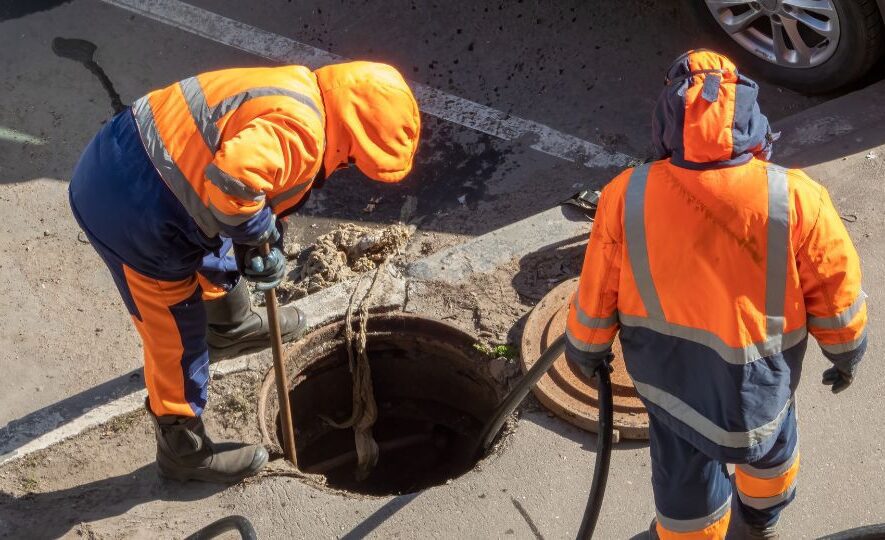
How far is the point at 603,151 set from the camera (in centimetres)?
546

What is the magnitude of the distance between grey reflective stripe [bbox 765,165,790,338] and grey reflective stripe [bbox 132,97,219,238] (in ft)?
5.55

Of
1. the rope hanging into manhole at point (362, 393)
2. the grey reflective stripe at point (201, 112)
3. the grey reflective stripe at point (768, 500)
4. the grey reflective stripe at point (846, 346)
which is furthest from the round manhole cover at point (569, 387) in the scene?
the grey reflective stripe at point (201, 112)

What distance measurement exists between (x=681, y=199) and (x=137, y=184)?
172 centimetres

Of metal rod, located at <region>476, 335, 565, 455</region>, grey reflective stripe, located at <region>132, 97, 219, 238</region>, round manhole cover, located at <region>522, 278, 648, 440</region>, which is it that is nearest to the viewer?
grey reflective stripe, located at <region>132, 97, 219, 238</region>

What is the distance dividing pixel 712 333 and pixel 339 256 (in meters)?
2.42

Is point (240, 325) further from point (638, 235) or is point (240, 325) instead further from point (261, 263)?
point (638, 235)

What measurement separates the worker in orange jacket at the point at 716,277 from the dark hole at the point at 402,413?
1.50m

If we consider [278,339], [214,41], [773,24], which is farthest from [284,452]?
[773,24]

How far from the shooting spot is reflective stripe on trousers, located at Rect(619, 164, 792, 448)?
2.68 metres

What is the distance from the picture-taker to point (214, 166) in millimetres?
3088

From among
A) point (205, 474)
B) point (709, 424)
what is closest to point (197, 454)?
point (205, 474)

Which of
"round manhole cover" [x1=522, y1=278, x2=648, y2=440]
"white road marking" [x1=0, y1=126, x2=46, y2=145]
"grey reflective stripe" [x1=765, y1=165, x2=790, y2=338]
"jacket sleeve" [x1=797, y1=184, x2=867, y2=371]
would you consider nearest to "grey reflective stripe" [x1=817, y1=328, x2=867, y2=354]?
"jacket sleeve" [x1=797, y1=184, x2=867, y2=371]

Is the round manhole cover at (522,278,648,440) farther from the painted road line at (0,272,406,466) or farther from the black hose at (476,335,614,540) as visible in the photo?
the painted road line at (0,272,406,466)

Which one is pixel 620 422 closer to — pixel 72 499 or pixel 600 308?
pixel 600 308
